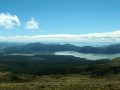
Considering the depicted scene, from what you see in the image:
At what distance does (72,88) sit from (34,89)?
7651 mm

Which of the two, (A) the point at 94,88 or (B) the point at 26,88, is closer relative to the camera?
(A) the point at 94,88

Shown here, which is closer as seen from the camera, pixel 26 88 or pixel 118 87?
pixel 118 87

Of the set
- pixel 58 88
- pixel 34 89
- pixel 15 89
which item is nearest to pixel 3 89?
pixel 15 89

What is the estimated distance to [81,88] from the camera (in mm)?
51031

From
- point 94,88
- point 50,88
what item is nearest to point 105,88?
point 94,88

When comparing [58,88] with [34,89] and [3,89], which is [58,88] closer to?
[34,89]

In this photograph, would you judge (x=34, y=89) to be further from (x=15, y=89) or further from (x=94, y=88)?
(x=94, y=88)

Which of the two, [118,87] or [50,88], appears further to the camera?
[50,88]

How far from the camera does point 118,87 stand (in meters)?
48.7

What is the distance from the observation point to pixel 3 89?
5247 centimetres

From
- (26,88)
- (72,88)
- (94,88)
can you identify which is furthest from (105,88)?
(26,88)

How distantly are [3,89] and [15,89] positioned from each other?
2487mm

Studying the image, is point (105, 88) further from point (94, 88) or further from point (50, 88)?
point (50, 88)

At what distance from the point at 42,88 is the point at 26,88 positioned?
354cm
